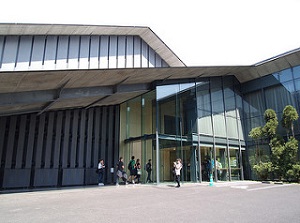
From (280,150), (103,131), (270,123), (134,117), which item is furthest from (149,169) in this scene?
(270,123)

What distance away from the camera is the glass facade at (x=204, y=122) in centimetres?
1507

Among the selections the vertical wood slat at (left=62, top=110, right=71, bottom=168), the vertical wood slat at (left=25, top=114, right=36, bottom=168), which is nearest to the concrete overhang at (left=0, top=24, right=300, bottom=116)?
the vertical wood slat at (left=25, top=114, right=36, bottom=168)

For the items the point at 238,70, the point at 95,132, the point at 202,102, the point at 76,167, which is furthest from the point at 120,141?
the point at 238,70

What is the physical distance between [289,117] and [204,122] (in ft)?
16.6

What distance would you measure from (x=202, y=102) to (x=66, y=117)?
9.06 m

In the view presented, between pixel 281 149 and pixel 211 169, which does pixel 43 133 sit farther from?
pixel 281 149

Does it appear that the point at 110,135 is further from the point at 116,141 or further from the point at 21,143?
the point at 21,143

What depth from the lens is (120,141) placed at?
1778cm

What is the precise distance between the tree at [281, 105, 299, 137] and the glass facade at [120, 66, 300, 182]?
927 mm

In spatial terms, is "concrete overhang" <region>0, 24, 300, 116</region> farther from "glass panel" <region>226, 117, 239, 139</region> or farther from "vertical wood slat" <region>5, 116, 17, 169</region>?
"glass panel" <region>226, 117, 239, 139</region>

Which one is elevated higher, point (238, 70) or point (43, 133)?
point (238, 70)

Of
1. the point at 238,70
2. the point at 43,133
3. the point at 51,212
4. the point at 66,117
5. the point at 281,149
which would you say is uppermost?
the point at 238,70

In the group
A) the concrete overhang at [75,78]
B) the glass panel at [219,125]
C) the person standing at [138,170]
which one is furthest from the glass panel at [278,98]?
the person standing at [138,170]

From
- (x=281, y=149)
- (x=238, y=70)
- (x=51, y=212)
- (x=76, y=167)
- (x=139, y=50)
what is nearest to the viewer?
(x=51, y=212)
